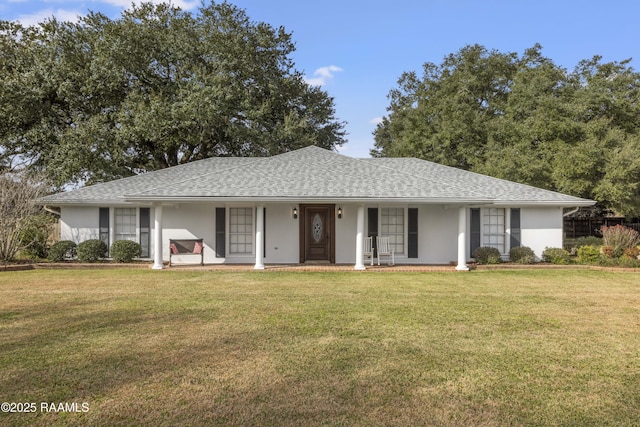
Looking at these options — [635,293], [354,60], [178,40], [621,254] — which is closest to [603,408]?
[635,293]

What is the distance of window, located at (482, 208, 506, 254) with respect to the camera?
50.6 ft

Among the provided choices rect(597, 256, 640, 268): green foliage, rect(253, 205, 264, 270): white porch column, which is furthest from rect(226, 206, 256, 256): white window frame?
rect(597, 256, 640, 268): green foliage

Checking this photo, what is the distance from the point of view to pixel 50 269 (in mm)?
13406

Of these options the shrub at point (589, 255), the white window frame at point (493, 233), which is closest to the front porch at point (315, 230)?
the white window frame at point (493, 233)

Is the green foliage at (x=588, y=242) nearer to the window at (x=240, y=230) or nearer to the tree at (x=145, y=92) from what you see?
the window at (x=240, y=230)

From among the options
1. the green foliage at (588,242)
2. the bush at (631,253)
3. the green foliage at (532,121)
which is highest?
the green foliage at (532,121)

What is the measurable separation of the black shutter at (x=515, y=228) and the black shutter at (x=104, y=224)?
14.9 metres

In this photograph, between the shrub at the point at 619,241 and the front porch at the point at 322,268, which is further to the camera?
the shrub at the point at 619,241

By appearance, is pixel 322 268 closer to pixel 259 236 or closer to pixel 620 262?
pixel 259 236

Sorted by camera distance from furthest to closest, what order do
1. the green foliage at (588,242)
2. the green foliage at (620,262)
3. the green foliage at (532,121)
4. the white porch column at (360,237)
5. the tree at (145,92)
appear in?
the tree at (145,92), the green foliage at (532,121), the green foliage at (588,242), the green foliage at (620,262), the white porch column at (360,237)

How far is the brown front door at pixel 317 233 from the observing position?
1472 cm

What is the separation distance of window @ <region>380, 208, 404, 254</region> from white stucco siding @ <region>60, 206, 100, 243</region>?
34.2ft

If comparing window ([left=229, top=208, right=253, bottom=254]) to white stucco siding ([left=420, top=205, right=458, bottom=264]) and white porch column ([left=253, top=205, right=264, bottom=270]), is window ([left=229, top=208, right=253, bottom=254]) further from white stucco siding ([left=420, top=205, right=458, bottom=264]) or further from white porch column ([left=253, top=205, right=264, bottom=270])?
white stucco siding ([left=420, top=205, right=458, bottom=264])

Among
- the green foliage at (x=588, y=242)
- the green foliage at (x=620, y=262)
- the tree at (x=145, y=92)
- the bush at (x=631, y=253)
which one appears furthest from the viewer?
the tree at (x=145, y=92)
